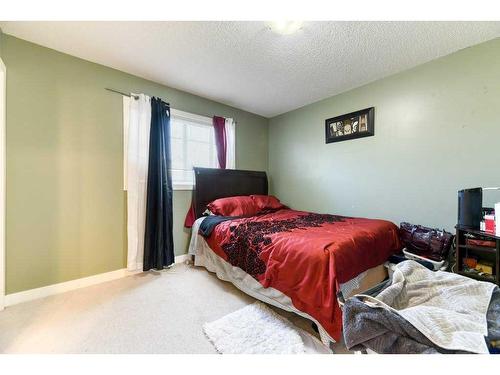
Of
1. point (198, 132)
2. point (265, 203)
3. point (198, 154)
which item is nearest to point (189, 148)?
point (198, 154)

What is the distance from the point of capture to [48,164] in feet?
6.61

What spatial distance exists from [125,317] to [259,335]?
1.10 m

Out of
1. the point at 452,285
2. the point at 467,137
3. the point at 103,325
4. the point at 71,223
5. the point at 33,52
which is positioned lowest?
the point at 103,325

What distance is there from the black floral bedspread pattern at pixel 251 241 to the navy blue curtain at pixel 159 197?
34.4 inches

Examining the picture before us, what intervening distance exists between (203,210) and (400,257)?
7.81ft

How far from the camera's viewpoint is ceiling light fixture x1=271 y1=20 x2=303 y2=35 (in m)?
1.65

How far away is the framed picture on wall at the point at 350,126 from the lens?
2.69m

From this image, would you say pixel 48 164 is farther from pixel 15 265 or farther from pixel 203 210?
pixel 203 210

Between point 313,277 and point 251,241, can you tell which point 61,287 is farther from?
point 313,277

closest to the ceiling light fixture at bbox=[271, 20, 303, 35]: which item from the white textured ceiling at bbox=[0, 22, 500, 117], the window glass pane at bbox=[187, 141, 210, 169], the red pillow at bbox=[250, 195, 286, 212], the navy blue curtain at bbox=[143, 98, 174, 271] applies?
the white textured ceiling at bbox=[0, 22, 500, 117]

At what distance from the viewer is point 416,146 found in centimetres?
233

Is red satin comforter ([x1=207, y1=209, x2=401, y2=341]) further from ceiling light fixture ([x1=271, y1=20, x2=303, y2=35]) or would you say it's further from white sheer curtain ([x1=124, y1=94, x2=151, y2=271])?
ceiling light fixture ([x1=271, y1=20, x2=303, y2=35])
